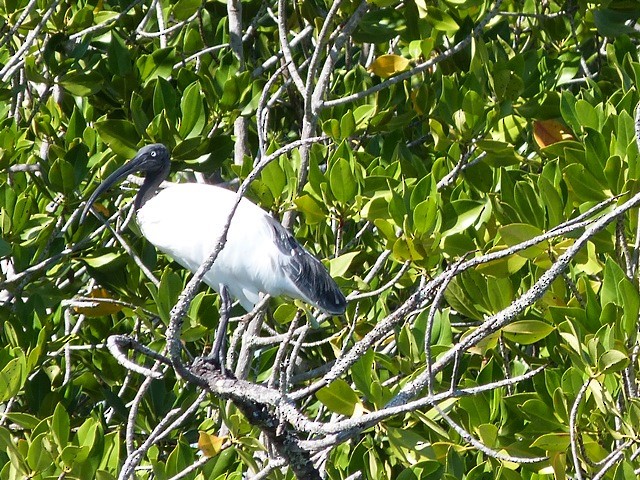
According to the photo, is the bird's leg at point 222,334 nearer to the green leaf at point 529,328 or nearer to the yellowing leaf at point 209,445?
the yellowing leaf at point 209,445

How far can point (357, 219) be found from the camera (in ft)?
14.7

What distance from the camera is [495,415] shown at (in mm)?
3770

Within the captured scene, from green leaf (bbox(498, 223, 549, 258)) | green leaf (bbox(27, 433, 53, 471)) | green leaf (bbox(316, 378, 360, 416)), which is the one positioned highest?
green leaf (bbox(498, 223, 549, 258))

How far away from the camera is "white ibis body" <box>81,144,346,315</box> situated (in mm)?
4617

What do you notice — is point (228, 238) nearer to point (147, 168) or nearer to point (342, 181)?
point (147, 168)

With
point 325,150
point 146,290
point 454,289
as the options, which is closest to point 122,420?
point 146,290

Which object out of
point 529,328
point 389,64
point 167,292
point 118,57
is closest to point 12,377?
point 167,292

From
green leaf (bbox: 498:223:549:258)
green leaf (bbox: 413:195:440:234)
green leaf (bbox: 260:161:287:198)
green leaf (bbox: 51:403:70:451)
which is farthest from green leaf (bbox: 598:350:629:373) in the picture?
green leaf (bbox: 51:403:70:451)

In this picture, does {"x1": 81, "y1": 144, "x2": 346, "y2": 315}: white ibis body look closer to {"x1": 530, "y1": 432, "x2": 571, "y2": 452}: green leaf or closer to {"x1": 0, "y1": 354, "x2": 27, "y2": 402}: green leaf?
{"x1": 0, "y1": 354, "x2": 27, "y2": 402}: green leaf

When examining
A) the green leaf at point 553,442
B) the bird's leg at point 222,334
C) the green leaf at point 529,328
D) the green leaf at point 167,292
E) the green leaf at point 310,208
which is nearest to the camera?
the green leaf at point 553,442

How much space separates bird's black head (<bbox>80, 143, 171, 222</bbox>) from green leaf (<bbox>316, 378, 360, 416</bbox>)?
1.75m

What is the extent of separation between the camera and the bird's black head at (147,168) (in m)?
4.62

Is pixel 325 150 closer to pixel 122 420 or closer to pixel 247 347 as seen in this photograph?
pixel 247 347

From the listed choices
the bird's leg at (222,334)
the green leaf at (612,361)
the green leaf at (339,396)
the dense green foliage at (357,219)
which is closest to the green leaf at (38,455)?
the dense green foliage at (357,219)
